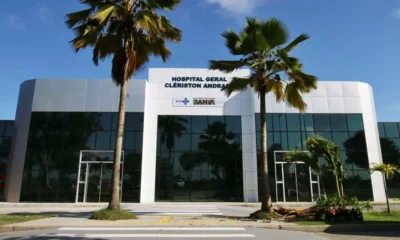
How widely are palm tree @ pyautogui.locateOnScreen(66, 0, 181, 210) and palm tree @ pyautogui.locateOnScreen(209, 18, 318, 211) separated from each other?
9.75 ft

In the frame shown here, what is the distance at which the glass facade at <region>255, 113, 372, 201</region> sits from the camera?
25719mm

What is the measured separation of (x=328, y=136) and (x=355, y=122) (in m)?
2.79

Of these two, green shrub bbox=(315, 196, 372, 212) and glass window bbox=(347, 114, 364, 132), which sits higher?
glass window bbox=(347, 114, 364, 132)

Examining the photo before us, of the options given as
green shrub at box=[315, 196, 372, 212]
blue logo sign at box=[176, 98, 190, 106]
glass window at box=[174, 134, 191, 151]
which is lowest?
green shrub at box=[315, 196, 372, 212]

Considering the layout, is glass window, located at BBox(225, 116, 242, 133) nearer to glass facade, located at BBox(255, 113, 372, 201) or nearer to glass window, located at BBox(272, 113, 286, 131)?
glass facade, located at BBox(255, 113, 372, 201)

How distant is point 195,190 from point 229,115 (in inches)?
278

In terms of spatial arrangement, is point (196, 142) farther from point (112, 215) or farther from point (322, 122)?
point (112, 215)

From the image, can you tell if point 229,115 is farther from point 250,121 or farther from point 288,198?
point 288,198

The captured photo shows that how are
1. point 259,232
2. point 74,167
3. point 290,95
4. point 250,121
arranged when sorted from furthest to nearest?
point 250,121, point 74,167, point 290,95, point 259,232

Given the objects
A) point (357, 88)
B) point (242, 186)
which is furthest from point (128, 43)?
point (357, 88)

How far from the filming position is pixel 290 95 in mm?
14422

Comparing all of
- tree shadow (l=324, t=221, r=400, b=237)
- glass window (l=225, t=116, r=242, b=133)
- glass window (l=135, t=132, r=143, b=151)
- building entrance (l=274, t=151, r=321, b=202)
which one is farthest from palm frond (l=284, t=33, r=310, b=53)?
glass window (l=135, t=132, r=143, b=151)

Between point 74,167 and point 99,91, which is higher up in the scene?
point 99,91

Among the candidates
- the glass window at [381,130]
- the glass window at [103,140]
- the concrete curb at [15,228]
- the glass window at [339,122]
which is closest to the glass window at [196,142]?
the glass window at [103,140]
